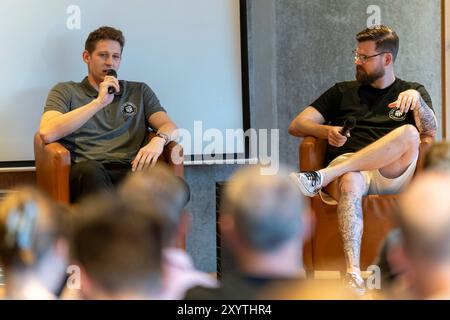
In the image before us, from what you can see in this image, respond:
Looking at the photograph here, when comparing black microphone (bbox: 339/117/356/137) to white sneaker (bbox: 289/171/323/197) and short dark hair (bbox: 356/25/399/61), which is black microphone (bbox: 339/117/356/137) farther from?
short dark hair (bbox: 356/25/399/61)

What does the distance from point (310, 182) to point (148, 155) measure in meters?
0.73

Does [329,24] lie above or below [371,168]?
above

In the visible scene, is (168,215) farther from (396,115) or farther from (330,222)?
Answer: (396,115)

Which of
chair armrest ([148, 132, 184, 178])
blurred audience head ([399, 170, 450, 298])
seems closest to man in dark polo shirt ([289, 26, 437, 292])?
chair armrest ([148, 132, 184, 178])

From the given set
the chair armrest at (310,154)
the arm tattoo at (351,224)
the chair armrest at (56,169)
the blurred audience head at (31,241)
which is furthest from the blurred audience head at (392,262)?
the chair armrest at (310,154)

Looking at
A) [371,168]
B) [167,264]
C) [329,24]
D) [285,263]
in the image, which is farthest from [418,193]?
[329,24]

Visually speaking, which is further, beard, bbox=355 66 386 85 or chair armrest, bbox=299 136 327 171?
beard, bbox=355 66 386 85

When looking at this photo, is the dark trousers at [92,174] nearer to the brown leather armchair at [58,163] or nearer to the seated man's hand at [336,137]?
the brown leather armchair at [58,163]

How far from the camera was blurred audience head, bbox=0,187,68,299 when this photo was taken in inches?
31.3

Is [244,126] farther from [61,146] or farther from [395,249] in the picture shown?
[395,249]

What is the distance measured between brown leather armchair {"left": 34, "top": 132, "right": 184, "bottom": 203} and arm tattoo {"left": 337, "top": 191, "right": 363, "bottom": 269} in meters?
0.76

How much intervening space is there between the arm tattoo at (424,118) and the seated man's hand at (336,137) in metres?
0.36

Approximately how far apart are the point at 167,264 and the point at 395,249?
0.90 feet
